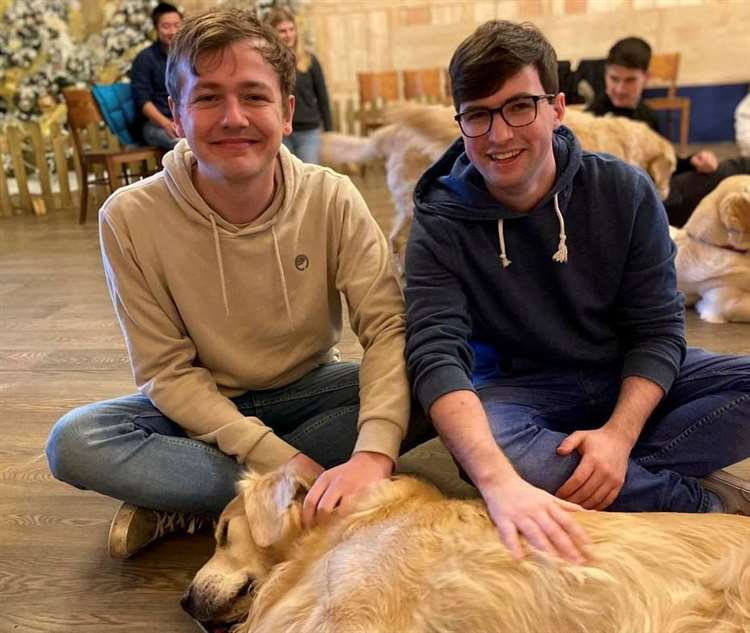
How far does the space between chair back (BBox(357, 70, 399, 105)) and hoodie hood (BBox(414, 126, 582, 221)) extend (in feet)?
21.7

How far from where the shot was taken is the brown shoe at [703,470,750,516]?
1638 millimetres

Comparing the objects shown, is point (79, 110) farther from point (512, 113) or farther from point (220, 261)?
point (512, 113)

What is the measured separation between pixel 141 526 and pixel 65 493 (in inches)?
17.2

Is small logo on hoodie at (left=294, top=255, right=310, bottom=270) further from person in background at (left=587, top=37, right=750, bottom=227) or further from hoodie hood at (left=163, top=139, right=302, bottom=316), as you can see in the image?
person in background at (left=587, top=37, right=750, bottom=227)

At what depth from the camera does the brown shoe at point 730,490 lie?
5.37ft

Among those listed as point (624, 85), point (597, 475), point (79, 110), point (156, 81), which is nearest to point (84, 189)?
point (79, 110)

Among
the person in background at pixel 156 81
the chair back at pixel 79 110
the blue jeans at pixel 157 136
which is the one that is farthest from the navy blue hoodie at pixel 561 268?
the chair back at pixel 79 110

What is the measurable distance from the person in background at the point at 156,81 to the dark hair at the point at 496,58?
4.41 m

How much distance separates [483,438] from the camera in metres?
1.42

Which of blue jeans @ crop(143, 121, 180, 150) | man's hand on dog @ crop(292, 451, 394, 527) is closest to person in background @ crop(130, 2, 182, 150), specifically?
blue jeans @ crop(143, 121, 180, 150)

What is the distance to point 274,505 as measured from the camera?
4.57 feet

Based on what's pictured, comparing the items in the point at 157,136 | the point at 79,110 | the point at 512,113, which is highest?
the point at 512,113

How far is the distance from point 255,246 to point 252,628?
0.84 metres

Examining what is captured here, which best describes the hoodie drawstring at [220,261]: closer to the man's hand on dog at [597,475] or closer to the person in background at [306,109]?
the man's hand on dog at [597,475]
